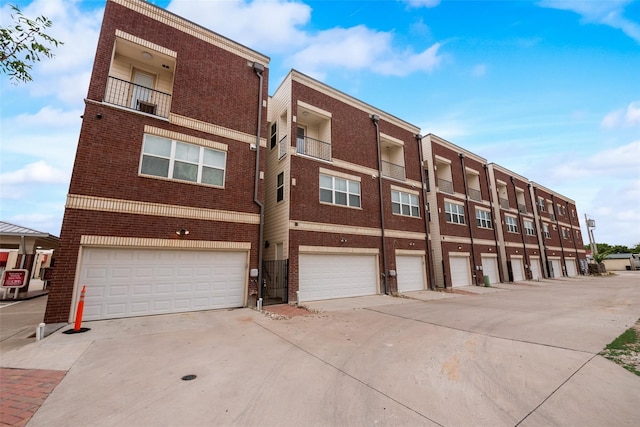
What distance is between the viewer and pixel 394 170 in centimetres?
1831

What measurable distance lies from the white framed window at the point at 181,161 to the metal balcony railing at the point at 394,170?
10.7 m

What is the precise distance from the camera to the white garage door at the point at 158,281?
829 cm

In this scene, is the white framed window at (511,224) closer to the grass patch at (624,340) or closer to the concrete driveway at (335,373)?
the concrete driveway at (335,373)

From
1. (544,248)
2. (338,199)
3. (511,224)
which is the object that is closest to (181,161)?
(338,199)

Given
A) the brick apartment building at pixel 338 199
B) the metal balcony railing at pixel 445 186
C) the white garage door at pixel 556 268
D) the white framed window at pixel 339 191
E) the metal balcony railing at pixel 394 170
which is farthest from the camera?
the white garage door at pixel 556 268

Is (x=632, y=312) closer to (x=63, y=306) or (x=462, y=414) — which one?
(x=462, y=414)

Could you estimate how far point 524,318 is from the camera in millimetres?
9031

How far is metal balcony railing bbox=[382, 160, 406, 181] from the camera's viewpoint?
17841mm

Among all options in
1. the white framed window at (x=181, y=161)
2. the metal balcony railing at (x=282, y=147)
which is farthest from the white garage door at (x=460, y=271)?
the white framed window at (x=181, y=161)

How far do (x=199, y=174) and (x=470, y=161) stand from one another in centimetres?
2279

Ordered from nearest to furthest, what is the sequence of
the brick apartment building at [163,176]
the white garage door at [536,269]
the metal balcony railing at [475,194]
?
the brick apartment building at [163,176] < the metal balcony railing at [475,194] < the white garage door at [536,269]

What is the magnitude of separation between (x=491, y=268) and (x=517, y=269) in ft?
16.9

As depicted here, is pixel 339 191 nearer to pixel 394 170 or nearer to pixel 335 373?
pixel 394 170

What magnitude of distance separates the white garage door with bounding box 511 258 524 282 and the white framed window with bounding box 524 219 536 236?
4094mm
